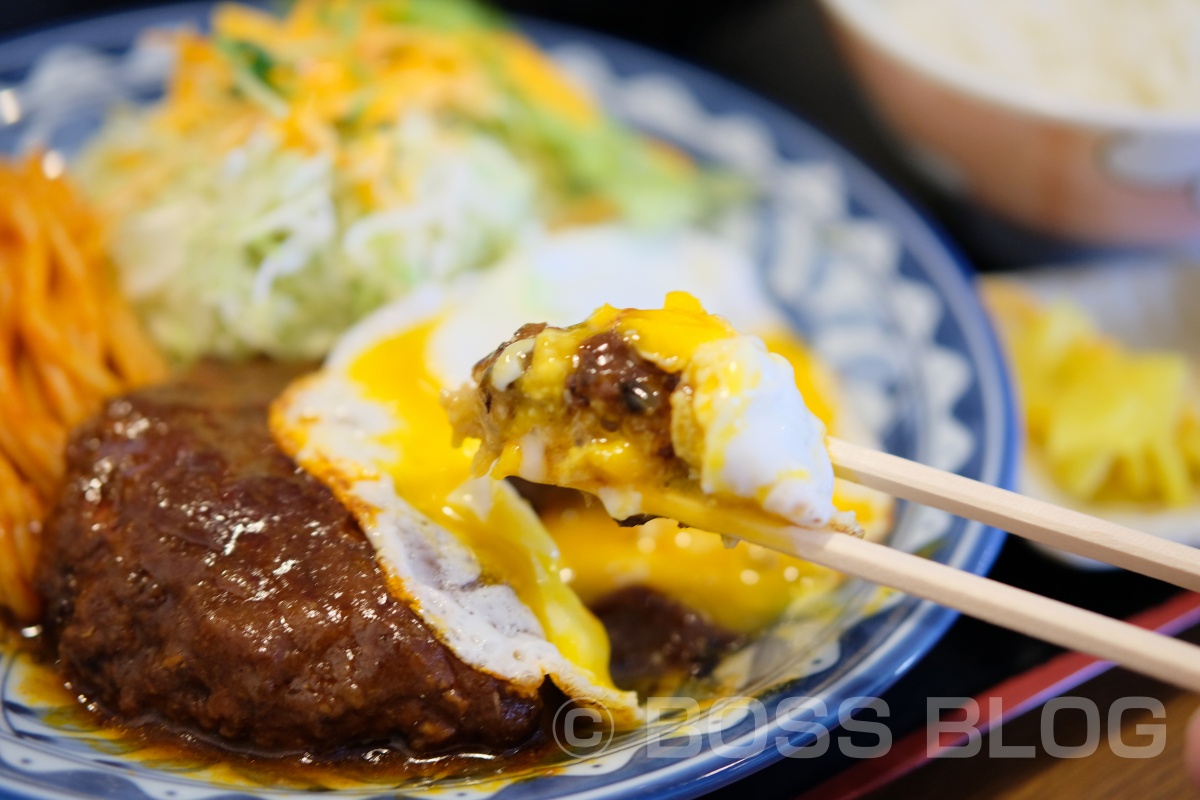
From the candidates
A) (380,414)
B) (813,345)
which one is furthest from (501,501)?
(813,345)

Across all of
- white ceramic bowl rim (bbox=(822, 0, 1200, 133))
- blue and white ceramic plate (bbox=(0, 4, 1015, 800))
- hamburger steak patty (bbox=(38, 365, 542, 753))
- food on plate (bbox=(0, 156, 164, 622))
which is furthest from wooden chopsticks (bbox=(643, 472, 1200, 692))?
white ceramic bowl rim (bbox=(822, 0, 1200, 133))

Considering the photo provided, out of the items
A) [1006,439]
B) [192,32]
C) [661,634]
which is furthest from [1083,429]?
[192,32]

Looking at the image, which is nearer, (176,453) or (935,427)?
(176,453)

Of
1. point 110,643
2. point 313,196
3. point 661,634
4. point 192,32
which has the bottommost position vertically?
point 661,634

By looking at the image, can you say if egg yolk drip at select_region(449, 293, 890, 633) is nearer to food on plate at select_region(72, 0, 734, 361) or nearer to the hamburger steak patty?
the hamburger steak patty

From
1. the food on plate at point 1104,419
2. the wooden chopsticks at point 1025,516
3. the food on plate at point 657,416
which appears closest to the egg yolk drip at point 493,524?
the food on plate at point 657,416

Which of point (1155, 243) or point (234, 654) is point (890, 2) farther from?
point (234, 654)

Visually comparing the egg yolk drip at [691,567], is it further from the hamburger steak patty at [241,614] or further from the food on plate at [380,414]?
the hamburger steak patty at [241,614]
